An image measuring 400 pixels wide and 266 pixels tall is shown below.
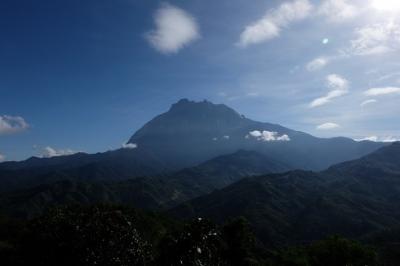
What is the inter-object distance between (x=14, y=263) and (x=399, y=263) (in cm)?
16351

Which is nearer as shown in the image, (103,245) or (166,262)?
(166,262)

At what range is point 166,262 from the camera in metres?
38.3

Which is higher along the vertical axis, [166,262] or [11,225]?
[166,262]

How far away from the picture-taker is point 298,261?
99.2 metres

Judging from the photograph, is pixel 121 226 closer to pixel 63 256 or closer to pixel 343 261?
pixel 63 256

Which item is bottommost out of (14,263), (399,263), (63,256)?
(399,263)

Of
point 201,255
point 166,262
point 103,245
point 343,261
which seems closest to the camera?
point 201,255

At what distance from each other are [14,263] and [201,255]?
45103 mm

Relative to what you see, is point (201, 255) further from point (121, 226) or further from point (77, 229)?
point (77, 229)

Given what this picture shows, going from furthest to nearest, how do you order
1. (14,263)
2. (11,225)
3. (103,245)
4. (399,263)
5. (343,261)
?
1. (399,263)
2. (11,225)
3. (343,261)
4. (14,263)
5. (103,245)

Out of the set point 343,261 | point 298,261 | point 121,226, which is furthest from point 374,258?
point 121,226

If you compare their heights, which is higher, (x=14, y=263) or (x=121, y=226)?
(x=121, y=226)

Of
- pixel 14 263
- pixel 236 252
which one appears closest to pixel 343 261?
pixel 236 252

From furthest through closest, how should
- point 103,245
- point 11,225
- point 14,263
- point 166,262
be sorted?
1. point 11,225
2. point 14,263
3. point 103,245
4. point 166,262
